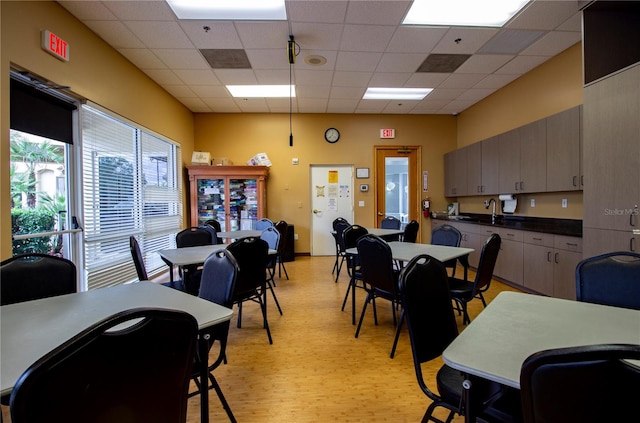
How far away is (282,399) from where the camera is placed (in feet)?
6.13

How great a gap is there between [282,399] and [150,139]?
4.34m

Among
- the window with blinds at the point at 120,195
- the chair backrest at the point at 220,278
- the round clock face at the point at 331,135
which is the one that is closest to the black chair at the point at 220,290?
the chair backrest at the point at 220,278

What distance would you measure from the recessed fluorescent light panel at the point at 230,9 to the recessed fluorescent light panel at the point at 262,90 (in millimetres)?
1812

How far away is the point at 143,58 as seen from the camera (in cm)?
384

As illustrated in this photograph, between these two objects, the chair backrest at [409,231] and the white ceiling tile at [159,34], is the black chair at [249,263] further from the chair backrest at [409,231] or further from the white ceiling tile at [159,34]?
the white ceiling tile at [159,34]

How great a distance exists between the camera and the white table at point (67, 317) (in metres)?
0.93

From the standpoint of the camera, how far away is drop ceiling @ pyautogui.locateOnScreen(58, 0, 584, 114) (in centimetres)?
297

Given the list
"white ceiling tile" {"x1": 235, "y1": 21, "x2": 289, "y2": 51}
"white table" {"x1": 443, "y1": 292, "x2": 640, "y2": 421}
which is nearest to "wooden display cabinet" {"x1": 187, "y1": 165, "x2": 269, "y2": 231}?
"white ceiling tile" {"x1": 235, "y1": 21, "x2": 289, "y2": 51}

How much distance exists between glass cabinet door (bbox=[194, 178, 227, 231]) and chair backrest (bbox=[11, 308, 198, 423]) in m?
5.18

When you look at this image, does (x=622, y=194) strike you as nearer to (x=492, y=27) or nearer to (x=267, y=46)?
(x=492, y=27)

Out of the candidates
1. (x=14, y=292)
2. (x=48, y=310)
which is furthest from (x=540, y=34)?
(x=14, y=292)

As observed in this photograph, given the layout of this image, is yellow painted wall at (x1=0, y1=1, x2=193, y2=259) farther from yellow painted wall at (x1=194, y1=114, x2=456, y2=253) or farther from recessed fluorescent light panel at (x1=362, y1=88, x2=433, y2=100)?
recessed fluorescent light panel at (x1=362, y1=88, x2=433, y2=100)

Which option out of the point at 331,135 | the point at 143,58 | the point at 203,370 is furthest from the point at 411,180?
the point at 203,370

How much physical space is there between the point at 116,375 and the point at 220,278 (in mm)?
871
